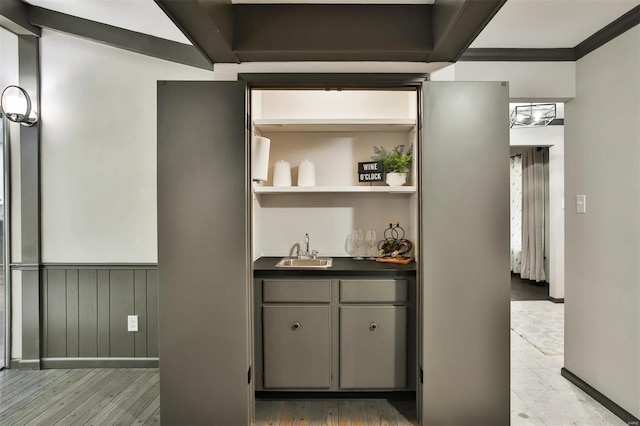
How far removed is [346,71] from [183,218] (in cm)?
133

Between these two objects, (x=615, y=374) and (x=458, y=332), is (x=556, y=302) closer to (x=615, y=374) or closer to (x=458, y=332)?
(x=615, y=374)

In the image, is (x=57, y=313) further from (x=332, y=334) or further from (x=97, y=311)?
(x=332, y=334)

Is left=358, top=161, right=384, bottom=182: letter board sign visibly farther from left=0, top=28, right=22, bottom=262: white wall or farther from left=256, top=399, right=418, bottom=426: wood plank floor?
left=0, top=28, right=22, bottom=262: white wall

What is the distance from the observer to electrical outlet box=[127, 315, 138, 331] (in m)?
3.06

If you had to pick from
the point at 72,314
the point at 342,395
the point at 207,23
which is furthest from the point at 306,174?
the point at 72,314

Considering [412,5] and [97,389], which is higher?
[412,5]

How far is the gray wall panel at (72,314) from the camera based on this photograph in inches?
121

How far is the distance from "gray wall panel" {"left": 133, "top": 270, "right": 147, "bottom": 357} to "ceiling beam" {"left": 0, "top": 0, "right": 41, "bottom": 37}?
2.08 meters

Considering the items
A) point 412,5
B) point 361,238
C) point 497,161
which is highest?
point 412,5

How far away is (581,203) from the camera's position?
2721 mm

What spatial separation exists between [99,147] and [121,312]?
4.48 feet

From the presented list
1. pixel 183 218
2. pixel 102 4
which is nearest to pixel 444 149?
pixel 183 218

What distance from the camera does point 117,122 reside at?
3055 millimetres

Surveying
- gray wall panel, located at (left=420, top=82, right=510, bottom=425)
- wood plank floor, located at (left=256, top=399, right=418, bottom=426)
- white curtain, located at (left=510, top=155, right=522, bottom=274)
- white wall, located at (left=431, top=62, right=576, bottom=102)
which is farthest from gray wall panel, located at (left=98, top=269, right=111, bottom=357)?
white curtain, located at (left=510, top=155, right=522, bottom=274)
